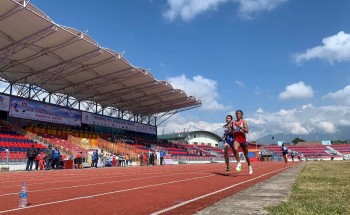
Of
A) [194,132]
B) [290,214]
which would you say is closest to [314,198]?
[290,214]

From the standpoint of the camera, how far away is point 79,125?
141ft

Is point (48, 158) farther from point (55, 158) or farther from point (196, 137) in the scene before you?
point (196, 137)

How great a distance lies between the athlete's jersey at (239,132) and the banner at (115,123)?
1419 inches

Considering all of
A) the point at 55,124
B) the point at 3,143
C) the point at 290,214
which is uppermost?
the point at 55,124

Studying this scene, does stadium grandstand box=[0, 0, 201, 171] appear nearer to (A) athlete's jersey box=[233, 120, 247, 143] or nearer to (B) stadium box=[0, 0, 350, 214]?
(B) stadium box=[0, 0, 350, 214]

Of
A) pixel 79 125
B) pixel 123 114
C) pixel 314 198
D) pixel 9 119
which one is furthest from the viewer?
pixel 123 114

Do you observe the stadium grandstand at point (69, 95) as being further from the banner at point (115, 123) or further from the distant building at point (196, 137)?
the distant building at point (196, 137)

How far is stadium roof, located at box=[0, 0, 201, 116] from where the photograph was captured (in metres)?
25.7

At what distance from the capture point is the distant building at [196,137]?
276 ft

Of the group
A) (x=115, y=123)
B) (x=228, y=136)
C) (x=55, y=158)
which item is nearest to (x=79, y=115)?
(x=115, y=123)

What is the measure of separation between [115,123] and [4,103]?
18.9 m

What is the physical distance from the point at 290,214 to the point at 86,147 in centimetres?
3547

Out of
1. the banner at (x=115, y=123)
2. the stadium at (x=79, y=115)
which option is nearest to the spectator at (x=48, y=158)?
the stadium at (x=79, y=115)

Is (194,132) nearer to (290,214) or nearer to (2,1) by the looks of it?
(2,1)
